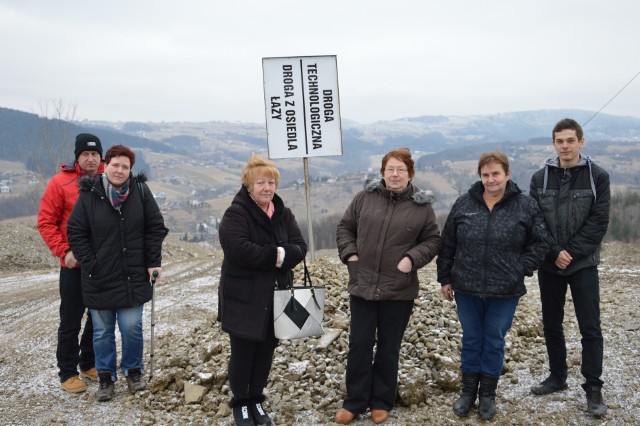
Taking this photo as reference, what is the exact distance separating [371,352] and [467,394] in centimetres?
95

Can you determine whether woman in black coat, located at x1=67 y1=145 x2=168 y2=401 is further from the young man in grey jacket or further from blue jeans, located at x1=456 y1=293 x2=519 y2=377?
the young man in grey jacket

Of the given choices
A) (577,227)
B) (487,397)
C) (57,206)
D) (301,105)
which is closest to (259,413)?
(487,397)

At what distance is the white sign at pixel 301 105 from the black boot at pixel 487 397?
412 cm

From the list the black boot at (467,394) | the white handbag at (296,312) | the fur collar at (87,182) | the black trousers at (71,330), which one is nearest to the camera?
the white handbag at (296,312)

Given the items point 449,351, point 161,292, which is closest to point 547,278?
point 449,351

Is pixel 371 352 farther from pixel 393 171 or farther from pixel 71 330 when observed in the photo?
pixel 71 330

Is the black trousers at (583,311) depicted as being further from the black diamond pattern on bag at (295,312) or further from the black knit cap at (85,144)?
the black knit cap at (85,144)

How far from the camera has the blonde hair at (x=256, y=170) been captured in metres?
3.94

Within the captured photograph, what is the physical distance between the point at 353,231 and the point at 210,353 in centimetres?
226

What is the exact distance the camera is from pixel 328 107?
7754 millimetres

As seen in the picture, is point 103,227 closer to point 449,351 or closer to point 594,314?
point 449,351

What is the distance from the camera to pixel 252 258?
3844mm

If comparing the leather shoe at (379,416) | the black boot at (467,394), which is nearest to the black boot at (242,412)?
the leather shoe at (379,416)

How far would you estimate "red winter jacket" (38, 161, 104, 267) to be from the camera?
15.7 feet
